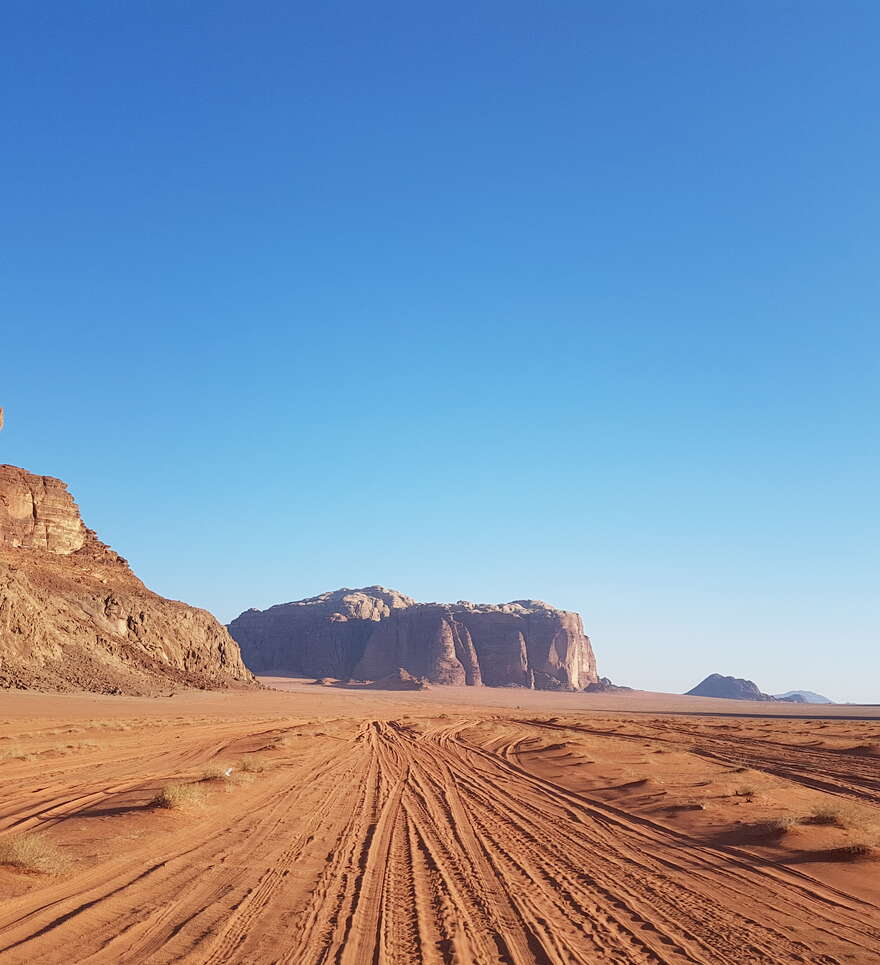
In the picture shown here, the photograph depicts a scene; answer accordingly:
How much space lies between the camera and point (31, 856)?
8195 mm

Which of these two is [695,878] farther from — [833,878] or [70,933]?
[70,933]

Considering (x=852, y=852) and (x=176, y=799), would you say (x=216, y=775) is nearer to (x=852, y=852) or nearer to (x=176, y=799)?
(x=176, y=799)

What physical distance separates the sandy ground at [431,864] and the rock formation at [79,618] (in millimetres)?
39140

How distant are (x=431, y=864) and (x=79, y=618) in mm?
64958

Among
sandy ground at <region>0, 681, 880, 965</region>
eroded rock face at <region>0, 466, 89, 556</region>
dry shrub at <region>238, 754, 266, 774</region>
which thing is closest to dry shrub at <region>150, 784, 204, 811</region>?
sandy ground at <region>0, 681, 880, 965</region>

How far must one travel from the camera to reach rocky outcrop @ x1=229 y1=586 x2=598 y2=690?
166 meters

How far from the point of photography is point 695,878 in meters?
9.45

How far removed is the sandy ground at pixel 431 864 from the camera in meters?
6.59

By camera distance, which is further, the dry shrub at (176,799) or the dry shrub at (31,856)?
the dry shrub at (176,799)

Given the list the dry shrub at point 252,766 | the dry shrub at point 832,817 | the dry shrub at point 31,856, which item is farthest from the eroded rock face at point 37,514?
the dry shrub at point 832,817

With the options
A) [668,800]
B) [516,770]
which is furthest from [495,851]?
[516,770]

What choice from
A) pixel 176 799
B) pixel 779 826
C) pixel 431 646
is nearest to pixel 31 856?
pixel 176 799

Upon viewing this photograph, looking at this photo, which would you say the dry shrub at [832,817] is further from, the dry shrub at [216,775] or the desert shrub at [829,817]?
the dry shrub at [216,775]

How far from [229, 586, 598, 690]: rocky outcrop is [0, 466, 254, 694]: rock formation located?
262 feet
